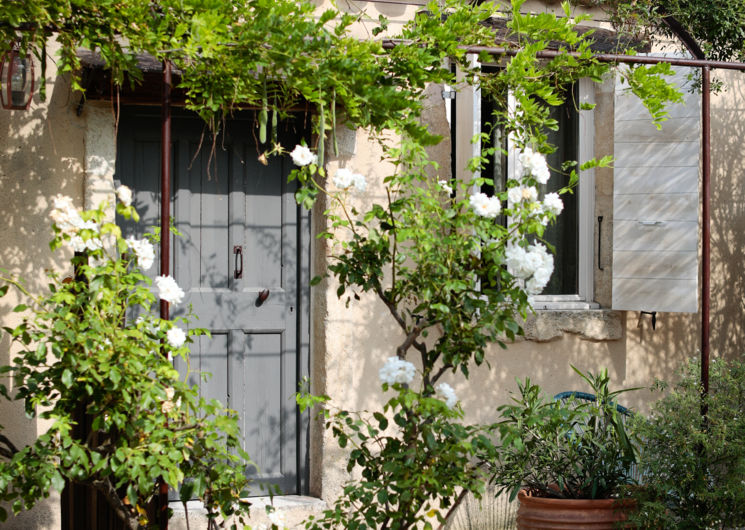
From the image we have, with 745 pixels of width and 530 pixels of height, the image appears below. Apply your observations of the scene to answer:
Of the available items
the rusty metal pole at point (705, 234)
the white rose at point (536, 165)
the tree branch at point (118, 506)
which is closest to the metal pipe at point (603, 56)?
the rusty metal pole at point (705, 234)

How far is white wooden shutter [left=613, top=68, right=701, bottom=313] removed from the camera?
5512 millimetres

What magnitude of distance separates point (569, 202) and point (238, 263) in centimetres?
220

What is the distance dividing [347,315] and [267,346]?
509mm

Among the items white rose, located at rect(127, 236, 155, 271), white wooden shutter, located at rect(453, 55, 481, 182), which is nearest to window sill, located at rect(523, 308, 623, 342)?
white wooden shutter, located at rect(453, 55, 481, 182)

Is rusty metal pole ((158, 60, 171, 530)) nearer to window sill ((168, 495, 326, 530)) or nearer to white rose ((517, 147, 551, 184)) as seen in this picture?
window sill ((168, 495, 326, 530))

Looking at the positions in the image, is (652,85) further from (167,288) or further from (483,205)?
(167,288)

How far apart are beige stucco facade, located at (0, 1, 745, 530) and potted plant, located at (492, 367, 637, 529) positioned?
1085mm

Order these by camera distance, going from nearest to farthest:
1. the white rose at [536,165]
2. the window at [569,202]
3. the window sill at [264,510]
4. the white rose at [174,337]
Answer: the white rose at [174,337] → the white rose at [536,165] → the window sill at [264,510] → the window at [569,202]

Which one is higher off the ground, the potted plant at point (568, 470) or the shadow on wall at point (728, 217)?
the shadow on wall at point (728, 217)

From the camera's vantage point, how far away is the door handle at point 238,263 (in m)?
Result: 5.27

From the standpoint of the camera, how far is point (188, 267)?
17.1 ft

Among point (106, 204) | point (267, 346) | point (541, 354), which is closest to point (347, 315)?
point (267, 346)

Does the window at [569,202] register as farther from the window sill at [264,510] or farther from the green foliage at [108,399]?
the green foliage at [108,399]

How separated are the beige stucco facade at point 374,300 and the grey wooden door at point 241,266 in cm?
15
